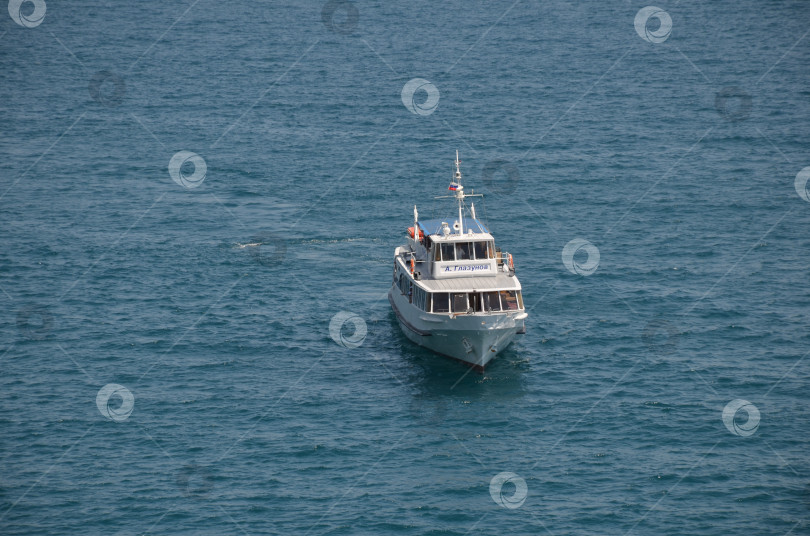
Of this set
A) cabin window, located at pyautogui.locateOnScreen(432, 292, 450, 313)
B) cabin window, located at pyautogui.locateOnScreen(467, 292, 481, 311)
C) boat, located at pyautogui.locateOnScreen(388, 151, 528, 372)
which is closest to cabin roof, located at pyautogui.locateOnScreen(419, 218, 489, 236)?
boat, located at pyautogui.locateOnScreen(388, 151, 528, 372)

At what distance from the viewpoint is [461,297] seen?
3004 inches

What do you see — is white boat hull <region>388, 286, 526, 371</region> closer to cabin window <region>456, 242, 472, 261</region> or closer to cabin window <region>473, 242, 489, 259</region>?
cabin window <region>456, 242, 472, 261</region>

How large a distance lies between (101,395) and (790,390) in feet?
148

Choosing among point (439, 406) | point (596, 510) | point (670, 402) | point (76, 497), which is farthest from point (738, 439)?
point (76, 497)

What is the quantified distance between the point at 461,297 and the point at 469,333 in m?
2.92

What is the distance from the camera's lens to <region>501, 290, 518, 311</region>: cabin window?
249 ft

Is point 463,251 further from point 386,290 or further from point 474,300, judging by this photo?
point 386,290

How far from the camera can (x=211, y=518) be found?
60.8 metres

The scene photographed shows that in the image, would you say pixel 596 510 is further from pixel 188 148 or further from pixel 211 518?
pixel 188 148

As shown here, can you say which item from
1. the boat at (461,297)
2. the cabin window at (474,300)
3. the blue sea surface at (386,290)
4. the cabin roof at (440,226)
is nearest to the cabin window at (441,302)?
the boat at (461,297)

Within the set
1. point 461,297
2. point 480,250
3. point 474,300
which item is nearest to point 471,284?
point 461,297

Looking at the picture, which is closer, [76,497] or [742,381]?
[76,497]

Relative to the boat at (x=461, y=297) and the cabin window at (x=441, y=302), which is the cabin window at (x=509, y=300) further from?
the cabin window at (x=441, y=302)

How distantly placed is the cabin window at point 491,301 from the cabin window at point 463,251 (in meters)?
4.26
